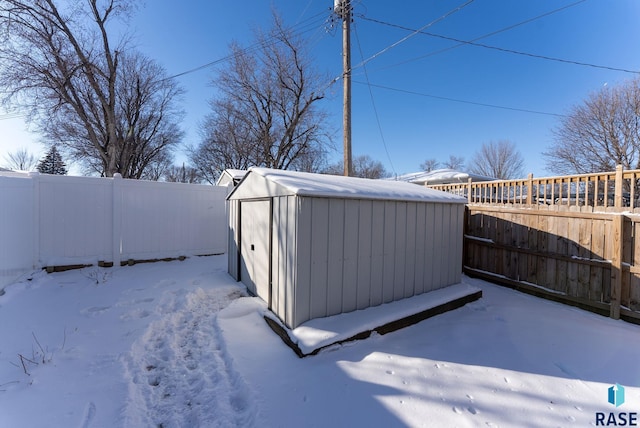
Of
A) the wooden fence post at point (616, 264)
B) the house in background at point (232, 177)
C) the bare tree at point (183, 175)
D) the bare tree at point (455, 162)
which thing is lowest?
the wooden fence post at point (616, 264)

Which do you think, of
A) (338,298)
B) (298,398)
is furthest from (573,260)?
(298,398)

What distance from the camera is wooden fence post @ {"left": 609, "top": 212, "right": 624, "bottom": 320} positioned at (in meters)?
3.86

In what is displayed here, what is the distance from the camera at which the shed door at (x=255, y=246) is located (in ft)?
12.5

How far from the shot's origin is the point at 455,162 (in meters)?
33.0

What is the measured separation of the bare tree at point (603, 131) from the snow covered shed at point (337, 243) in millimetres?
13838

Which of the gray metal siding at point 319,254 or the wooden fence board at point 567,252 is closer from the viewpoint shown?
the gray metal siding at point 319,254

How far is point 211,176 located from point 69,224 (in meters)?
20.6

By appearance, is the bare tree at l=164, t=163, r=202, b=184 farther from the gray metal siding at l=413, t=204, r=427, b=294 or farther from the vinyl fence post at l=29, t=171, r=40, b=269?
the gray metal siding at l=413, t=204, r=427, b=294

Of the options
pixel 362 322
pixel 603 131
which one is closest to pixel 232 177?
pixel 362 322

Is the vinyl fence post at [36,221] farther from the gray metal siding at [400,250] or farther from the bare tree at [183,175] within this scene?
the bare tree at [183,175]

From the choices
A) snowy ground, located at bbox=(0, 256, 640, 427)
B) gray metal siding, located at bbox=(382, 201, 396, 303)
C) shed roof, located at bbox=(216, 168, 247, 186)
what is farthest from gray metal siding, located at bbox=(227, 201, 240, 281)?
shed roof, located at bbox=(216, 168, 247, 186)

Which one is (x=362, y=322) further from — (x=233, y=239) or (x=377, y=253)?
(x=233, y=239)

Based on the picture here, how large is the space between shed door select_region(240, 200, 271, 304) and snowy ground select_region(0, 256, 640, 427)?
0.34m

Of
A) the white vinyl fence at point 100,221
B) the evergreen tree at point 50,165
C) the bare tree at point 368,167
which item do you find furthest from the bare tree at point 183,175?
the white vinyl fence at point 100,221
